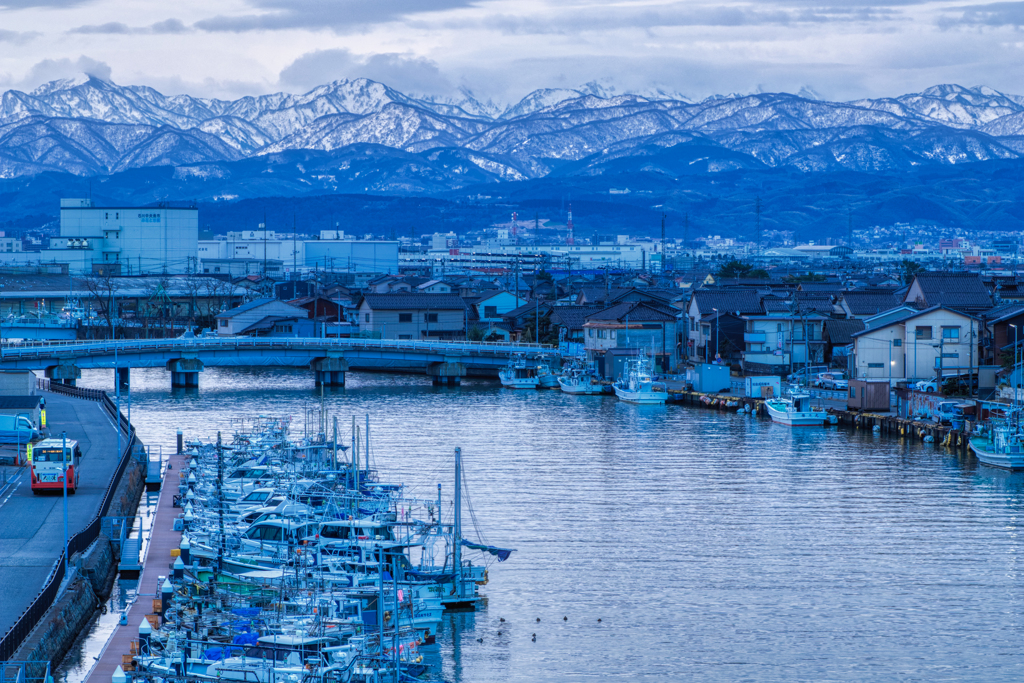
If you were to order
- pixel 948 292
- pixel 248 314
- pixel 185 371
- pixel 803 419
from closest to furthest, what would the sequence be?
pixel 803 419
pixel 948 292
pixel 185 371
pixel 248 314

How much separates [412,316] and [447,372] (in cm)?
564

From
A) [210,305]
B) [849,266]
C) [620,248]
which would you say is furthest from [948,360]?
[620,248]

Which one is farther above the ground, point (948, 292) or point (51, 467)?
point (948, 292)

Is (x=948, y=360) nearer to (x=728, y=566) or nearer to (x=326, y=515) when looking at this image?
(x=728, y=566)

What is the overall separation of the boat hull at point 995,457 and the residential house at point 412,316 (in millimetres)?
20794

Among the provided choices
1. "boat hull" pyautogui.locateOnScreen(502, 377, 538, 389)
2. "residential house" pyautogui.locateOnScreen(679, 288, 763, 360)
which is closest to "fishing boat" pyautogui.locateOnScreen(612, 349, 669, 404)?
"boat hull" pyautogui.locateOnScreen(502, 377, 538, 389)

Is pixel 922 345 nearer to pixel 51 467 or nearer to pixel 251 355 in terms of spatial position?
pixel 251 355

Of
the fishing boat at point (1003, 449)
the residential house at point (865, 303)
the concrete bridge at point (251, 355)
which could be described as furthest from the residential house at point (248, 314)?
the fishing boat at point (1003, 449)

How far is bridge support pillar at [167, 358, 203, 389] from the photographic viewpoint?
→ 33.8 m

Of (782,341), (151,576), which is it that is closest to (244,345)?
(782,341)

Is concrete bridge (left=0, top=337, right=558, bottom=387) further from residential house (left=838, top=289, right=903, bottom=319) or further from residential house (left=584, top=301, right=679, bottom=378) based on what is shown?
residential house (left=838, top=289, right=903, bottom=319)

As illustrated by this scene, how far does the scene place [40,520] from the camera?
1474 centimetres

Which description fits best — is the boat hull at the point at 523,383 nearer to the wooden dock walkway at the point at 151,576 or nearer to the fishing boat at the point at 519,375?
the fishing boat at the point at 519,375

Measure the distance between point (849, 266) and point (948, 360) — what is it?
52.3 metres
